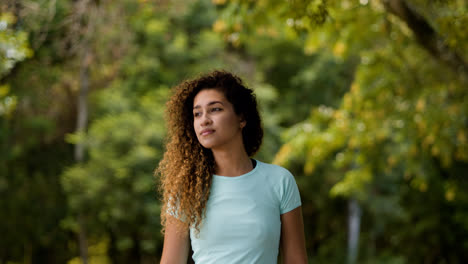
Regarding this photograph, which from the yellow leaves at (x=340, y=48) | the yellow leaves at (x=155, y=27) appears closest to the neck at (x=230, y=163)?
the yellow leaves at (x=340, y=48)

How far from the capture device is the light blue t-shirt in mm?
1760

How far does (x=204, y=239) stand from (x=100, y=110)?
11930 mm

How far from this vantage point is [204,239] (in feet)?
5.92

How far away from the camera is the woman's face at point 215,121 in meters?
1.89

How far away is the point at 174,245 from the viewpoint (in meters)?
1.84

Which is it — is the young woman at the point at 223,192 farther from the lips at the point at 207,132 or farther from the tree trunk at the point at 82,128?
the tree trunk at the point at 82,128

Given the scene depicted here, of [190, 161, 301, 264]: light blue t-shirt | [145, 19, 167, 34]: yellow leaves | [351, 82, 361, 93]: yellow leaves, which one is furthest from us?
[145, 19, 167, 34]: yellow leaves

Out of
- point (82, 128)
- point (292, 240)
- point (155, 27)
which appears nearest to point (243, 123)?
point (292, 240)

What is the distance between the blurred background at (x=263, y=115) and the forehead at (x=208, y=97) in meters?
1.27

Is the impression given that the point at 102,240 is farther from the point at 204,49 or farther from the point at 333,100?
the point at 333,100

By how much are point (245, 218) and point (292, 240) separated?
0.20 m

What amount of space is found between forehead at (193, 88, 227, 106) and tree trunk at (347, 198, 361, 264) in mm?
14551

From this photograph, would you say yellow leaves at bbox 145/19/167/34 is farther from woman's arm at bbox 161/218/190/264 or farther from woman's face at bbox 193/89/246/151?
woman's arm at bbox 161/218/190/264

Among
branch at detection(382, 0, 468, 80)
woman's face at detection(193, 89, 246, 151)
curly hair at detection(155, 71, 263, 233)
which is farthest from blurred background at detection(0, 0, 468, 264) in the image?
woman's face at detection(193, 89, 246, 151)
